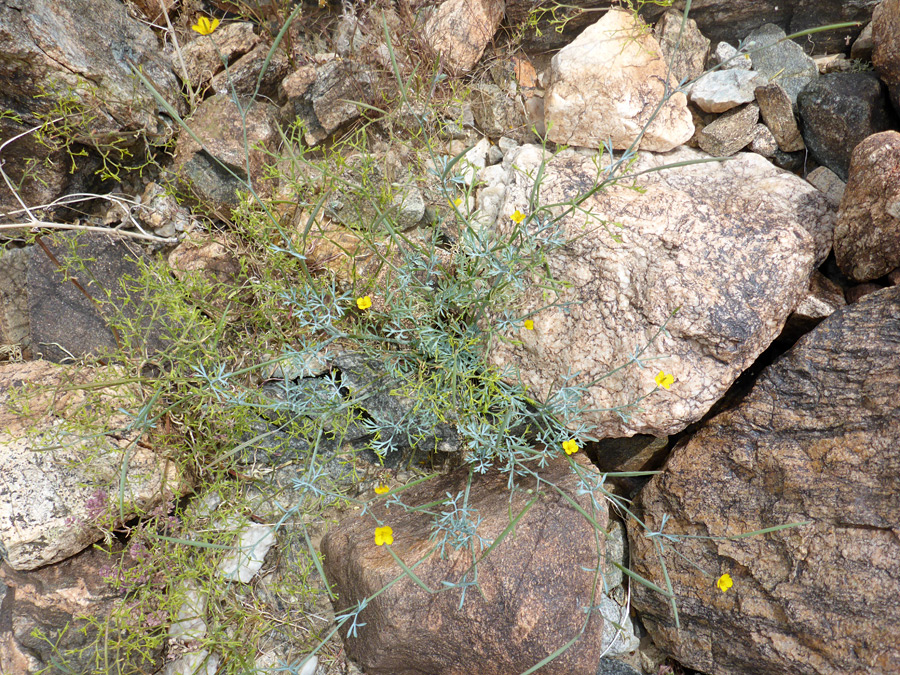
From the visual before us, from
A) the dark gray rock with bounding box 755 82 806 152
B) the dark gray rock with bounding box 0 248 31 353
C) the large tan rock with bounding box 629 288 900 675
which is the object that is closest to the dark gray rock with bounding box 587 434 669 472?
the large tan rock with bounding box 629 288 900 675

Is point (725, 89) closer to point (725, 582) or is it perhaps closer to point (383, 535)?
point (725, 582)

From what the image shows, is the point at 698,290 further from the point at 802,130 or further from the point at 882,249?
the point at 802,130

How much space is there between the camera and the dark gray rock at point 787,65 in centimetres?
261

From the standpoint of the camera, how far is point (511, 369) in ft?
7.93

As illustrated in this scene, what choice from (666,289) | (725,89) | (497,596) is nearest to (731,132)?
(725,89)

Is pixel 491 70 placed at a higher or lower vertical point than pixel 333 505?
higher

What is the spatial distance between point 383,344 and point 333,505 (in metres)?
0.82

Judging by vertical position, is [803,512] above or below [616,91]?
below

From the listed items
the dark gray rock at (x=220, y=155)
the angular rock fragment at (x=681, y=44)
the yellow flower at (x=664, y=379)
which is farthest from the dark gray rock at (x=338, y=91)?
the yellow flower at (x=664, y=379)

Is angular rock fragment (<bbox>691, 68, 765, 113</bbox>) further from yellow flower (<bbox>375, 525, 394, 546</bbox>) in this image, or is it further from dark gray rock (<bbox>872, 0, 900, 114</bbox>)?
yellow flower (<bbox>375, 525, 394, 546</bbox>)

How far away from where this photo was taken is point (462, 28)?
2.79 meters

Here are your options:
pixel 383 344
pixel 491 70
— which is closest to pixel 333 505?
pixel 383 344

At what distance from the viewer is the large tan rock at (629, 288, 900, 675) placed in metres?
2.01

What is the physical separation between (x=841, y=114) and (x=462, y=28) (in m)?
1.87
